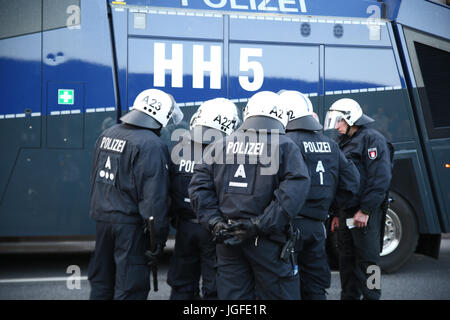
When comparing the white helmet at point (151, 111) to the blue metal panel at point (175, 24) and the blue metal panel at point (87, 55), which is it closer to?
the blue metal panel at point (87, 55)

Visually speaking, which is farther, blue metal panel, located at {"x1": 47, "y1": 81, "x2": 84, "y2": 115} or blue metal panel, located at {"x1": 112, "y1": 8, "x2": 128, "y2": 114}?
blue metal panel, located at {"x1": 112, "y1": 8, "x2": 128, "y2": 114}

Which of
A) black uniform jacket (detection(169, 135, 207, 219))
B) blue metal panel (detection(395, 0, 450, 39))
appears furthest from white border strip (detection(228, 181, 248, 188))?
blue metal panel (detection(395, 0, 450, 39))

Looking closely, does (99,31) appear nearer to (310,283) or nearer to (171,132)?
(171,132)

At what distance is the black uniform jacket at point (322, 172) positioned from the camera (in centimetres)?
406

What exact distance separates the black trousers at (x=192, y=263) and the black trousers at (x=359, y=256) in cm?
144

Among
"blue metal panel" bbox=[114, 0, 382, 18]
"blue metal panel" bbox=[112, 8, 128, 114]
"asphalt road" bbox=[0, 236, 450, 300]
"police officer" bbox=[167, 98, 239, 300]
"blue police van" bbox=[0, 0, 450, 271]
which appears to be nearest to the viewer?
"police officer" bbox=[167, 98, 239, 300]

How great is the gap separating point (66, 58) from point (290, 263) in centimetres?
337

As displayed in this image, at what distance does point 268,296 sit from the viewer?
132 inches

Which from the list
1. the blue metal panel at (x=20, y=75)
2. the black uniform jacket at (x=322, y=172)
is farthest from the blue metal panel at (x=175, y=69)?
the black uniform jacket at (x=322, y=172)

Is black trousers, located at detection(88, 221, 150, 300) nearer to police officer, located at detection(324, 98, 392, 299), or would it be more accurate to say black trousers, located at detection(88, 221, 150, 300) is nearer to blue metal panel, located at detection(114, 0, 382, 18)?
police officer, located at detection(324, 98, 392, 299)

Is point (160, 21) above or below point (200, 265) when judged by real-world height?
above

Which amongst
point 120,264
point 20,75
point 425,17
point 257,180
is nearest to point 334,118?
point 257,180

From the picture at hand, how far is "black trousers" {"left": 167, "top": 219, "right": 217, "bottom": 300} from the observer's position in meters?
4.14
